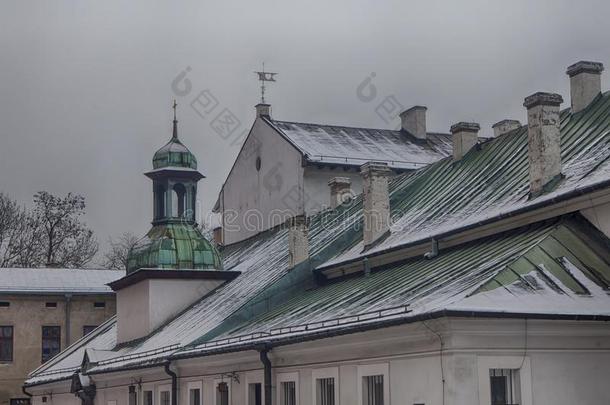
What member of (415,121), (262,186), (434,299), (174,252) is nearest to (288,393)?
(434,299)

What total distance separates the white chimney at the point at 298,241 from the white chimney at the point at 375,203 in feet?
7.93

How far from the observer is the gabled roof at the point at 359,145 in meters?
39.1

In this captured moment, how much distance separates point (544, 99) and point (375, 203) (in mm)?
6353

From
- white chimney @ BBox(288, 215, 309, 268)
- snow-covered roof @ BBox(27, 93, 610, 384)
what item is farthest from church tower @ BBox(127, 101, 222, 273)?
white chimney @ BBox(288, 215, 309, 268)

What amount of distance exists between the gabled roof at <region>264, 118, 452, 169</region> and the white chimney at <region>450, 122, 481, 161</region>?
11.5m

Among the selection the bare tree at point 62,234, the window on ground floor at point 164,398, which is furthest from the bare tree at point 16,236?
the window on ground floor at point 164,398

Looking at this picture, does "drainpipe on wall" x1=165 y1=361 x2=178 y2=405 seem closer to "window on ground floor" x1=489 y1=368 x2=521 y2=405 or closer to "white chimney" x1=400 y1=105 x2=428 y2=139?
"window on ground floor" x1=489 y1=368 x2=521 y2=405

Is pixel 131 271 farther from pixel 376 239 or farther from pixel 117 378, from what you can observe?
pixel 376 239

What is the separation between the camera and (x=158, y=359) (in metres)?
27.5

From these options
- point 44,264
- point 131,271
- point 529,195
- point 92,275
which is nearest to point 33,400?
point 92,275

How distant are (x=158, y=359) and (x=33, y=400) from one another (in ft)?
60.4

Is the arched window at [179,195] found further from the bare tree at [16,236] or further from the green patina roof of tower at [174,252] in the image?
the bare tree at [16,236]

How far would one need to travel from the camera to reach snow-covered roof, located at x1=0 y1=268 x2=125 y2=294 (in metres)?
47.8

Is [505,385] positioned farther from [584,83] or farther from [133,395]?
[133,395]
